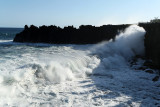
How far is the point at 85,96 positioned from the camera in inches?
264

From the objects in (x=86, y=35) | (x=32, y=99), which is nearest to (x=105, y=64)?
(x=32, y=99)

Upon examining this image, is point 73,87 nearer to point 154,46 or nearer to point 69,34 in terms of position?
point 154,46

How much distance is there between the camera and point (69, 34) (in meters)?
30.5

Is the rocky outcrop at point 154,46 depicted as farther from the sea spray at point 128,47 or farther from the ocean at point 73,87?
the ocean at point 73,87

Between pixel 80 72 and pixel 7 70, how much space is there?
3958 millimetres

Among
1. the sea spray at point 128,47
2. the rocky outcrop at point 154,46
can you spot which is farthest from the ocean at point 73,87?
the sea spray at point 128,47

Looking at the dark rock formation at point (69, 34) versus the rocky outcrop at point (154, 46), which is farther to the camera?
the dark rock formation at point (69, 34)

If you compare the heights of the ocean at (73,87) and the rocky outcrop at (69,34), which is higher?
the rocky outcrop at (69,34)

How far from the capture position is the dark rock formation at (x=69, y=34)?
2814cm

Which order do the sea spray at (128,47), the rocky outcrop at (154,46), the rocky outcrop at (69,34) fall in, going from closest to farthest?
the rocky outcrop at (154,46) < the sea spray at (128,47) < the rocky outcrop at (69,34)

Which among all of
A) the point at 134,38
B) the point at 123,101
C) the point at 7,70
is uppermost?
the point at 134,38

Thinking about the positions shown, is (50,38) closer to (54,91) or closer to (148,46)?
(148,46)

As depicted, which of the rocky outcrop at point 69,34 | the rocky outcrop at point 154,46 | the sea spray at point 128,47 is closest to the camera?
the rocky outcrop at point 154,46

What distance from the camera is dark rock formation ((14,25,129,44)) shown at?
28142mm
